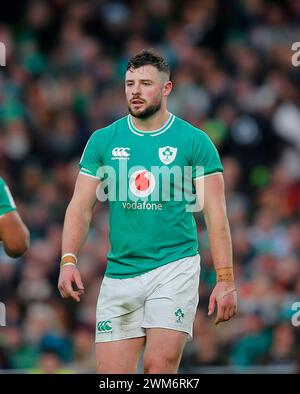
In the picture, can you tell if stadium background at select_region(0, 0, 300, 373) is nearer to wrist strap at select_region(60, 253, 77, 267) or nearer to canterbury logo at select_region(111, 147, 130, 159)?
wrist strap at select_region(60, 253, 77, 267)

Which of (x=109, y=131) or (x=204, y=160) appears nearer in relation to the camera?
(x=204, y=160)

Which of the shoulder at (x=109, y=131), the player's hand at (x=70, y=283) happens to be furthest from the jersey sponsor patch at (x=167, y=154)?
the player's hand at (x=70, y=283)

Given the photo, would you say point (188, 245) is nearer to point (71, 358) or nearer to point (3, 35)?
point (71, 358)

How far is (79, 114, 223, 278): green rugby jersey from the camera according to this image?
329 inches

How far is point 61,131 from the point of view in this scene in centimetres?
1641

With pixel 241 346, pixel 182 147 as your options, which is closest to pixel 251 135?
pixel 241 346

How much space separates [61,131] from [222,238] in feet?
27.6

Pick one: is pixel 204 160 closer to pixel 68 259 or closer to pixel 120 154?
pixel 120 154

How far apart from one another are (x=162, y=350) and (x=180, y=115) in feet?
27.6

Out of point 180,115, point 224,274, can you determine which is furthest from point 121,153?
point 180,115

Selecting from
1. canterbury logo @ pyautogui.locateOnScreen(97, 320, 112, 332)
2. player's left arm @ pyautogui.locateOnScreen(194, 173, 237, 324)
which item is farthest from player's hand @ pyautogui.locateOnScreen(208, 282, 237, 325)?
canterbury logo @ pyautogui.locateOnScreen(97, 320, 112, 332)

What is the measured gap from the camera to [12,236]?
8297mm

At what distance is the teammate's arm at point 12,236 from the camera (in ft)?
27.2

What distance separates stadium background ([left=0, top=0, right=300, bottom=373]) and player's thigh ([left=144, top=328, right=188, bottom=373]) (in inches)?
167
